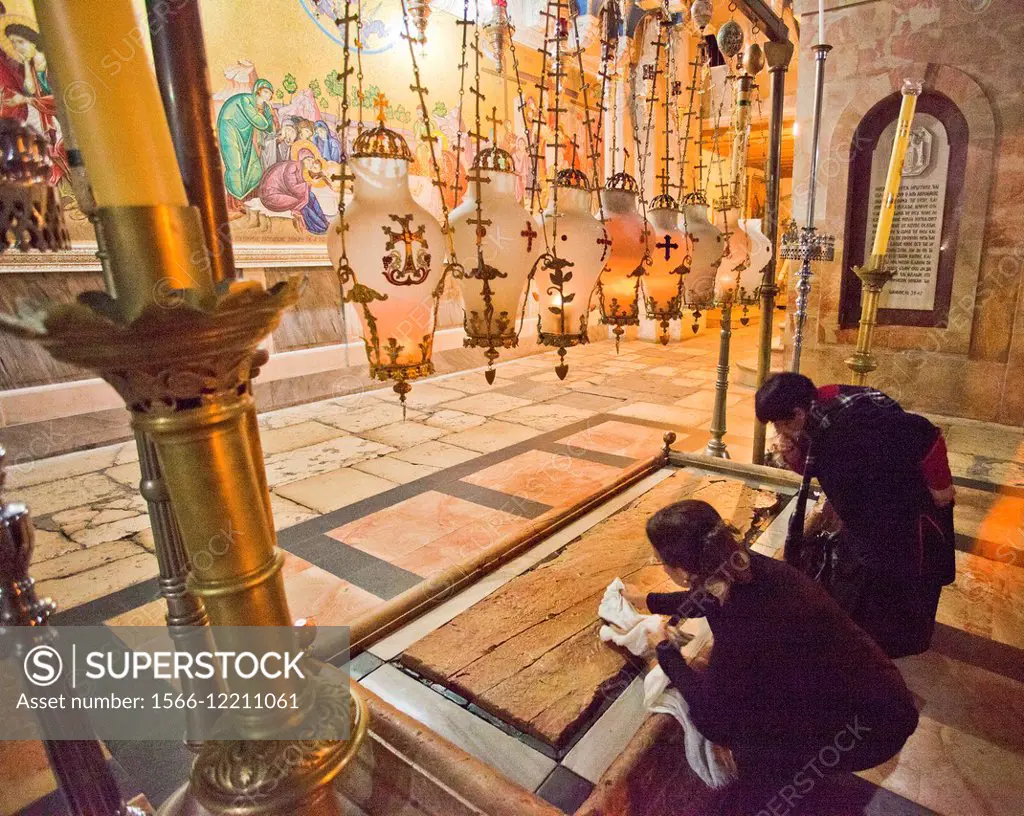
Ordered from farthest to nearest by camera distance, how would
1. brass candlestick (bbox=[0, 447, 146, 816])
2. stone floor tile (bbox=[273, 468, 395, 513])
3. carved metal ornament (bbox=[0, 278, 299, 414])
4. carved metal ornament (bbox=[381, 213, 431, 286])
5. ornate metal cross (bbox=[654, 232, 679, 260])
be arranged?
stone floor tile (bbox=[273, 468, 395, 513]), ornate metal cross (bbox=[654, 232, 679, 260]), carved metal ornament (bbox=[381, 213, 431, 286]), brass candlestick (bbox=[0, 447, 146, 816]), carved metal ornament (bbox=[0, 278, 299, 414])

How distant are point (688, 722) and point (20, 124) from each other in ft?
6.41

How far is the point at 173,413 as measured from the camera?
0.52 meters

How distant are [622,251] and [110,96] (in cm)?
→ 118

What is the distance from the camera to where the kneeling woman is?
1.69 m

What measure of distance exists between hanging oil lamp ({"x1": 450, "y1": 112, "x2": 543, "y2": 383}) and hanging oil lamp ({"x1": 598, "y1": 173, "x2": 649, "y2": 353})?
24 centimetres

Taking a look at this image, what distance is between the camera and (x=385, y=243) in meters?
1.12

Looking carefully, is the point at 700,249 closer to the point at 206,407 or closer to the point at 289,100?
the point at 206,407

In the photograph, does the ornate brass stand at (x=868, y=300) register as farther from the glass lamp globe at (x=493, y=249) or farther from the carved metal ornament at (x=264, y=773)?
the carved metal ornament at (x=264, y=773)

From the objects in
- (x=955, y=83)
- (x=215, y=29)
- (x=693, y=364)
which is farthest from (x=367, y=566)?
(x=693, y=364)

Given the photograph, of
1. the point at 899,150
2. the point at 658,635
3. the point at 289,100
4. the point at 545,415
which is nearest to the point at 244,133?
the point at 289,100

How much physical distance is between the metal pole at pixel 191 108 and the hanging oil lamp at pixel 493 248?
25.3 inches

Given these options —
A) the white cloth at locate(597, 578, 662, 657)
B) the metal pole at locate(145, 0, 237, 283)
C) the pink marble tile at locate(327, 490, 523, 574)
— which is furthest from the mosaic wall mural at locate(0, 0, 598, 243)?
the metal pole at locate(145, 0, 237, 283)

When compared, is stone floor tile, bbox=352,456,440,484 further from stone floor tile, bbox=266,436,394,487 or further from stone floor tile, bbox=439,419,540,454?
stone floor tile, bbox=439,419,540,454

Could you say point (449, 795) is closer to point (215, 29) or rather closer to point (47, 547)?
point (47, 547)
